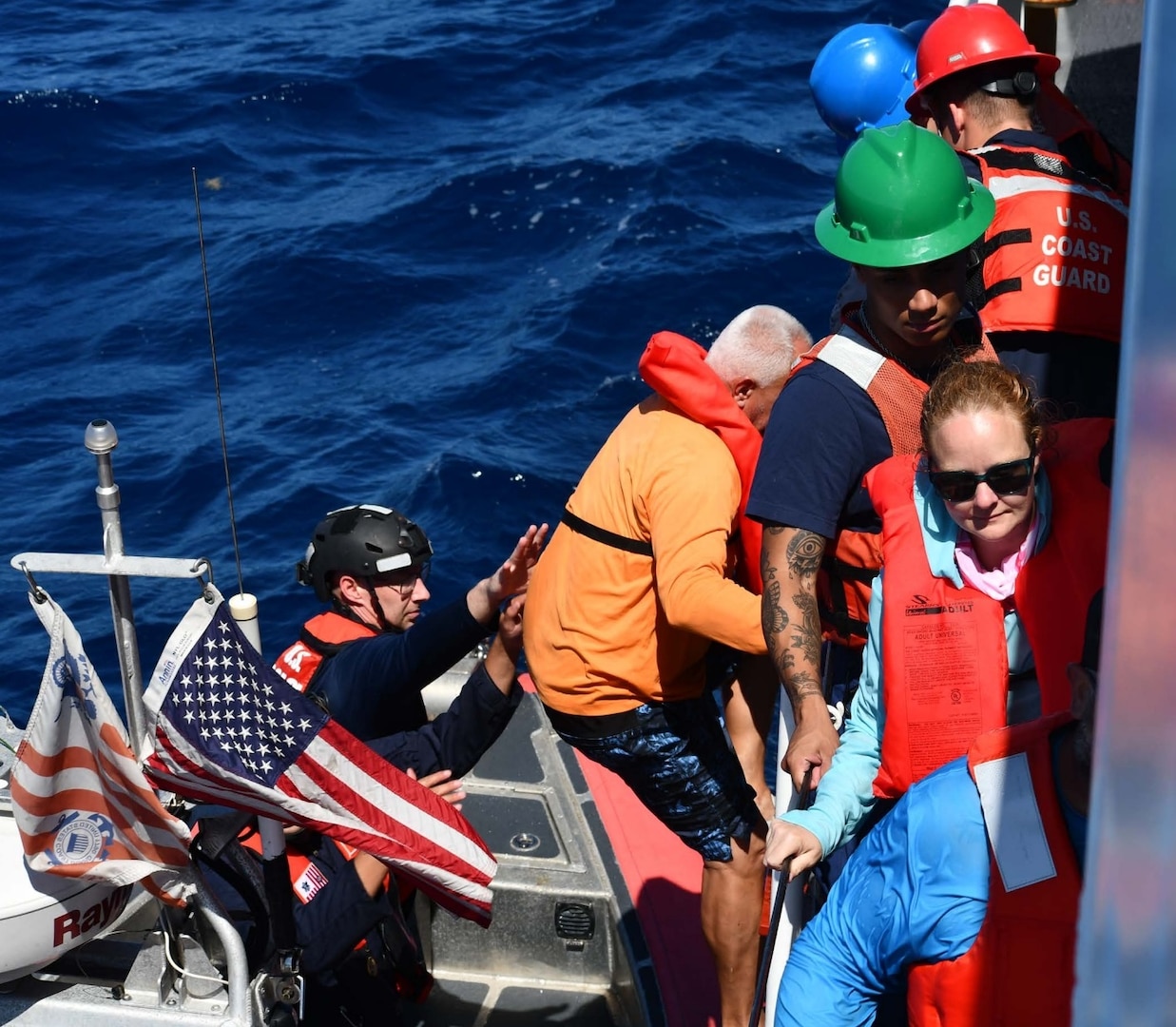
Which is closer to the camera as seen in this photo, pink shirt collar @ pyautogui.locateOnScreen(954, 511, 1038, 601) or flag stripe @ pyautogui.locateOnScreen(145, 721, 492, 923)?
pink shirt collar @ pyautogui.locateOnScreen(954, 511, 1038, 601)

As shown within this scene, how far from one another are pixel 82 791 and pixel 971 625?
191 centimetres

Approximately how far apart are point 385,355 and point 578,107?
427 centimetres

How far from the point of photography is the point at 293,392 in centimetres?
948

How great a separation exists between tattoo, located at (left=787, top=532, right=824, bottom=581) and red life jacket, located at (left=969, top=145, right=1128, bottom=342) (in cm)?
68

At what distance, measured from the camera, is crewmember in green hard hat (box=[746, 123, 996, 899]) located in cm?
283

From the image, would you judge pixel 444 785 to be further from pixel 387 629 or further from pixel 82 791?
pixel 82 791

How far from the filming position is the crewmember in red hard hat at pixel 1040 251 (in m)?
3.15

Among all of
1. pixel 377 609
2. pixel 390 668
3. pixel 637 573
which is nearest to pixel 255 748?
pixel 390 668

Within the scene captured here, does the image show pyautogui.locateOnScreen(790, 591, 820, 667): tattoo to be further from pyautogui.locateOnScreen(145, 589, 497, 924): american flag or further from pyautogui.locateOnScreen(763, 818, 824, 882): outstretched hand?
pyautogui.locateOnScreen(145, 589, 497, 924): american flag

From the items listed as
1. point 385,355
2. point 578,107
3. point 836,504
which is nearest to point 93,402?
point 385,355

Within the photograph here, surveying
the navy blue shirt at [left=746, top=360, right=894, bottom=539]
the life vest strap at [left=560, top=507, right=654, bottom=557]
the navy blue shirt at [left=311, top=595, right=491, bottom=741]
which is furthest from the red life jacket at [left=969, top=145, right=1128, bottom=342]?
the navy blue shirt at [left=311, top=595, right=491, bottom=741]

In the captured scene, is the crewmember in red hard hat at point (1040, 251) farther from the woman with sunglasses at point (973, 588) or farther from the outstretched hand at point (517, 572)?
the outstretched hand at point (517, 572)

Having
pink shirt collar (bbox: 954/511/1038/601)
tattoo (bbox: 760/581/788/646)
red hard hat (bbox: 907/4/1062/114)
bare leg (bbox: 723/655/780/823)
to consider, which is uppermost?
red hard hat (bbox: 907/4/1062/114)

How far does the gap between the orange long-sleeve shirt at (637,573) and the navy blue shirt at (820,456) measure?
0.33 meters
